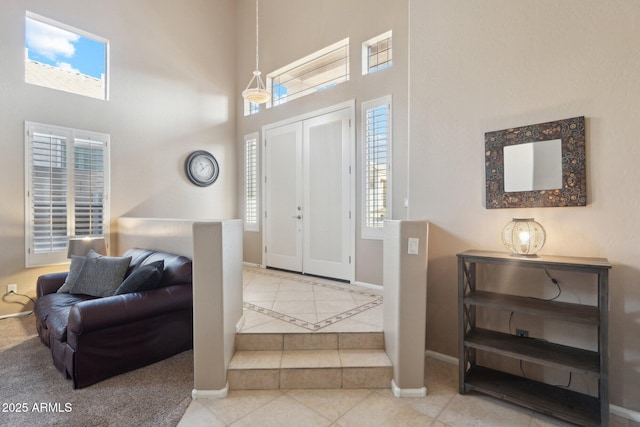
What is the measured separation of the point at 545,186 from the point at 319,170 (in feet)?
9.74

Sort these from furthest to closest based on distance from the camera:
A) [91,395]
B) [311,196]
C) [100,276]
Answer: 1. [311,196]
2. [100,276]
3. [91,395]

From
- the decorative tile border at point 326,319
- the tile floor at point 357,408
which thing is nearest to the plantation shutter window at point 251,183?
the decorative tile border at point 326,319

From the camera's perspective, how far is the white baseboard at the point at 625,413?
6.42 ft

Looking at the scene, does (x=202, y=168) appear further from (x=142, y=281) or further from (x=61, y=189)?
(x=142, y=281)

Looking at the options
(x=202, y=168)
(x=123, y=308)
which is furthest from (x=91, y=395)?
(x=202, y=168)

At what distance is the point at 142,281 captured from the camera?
271 cm

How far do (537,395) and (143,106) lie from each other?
5.96 metres

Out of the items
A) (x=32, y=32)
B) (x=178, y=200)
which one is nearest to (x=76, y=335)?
(x=178, y=200)

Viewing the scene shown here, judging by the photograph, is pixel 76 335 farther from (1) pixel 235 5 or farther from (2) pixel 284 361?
(1) pixel 235 5

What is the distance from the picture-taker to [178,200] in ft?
17.4

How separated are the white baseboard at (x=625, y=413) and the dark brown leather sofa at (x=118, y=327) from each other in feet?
10.9

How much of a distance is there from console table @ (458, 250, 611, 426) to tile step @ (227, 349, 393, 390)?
65 centimetres

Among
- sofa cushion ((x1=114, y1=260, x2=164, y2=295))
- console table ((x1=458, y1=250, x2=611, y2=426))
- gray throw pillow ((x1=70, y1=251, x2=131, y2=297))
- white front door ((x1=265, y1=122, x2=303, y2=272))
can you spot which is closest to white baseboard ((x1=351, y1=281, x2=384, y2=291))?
white front door ((x1=265, y1=122, x2=303, y2=272))

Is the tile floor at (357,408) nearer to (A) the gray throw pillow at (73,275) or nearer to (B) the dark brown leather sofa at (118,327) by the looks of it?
(B) the dark brown leather sofa at (118,327)
